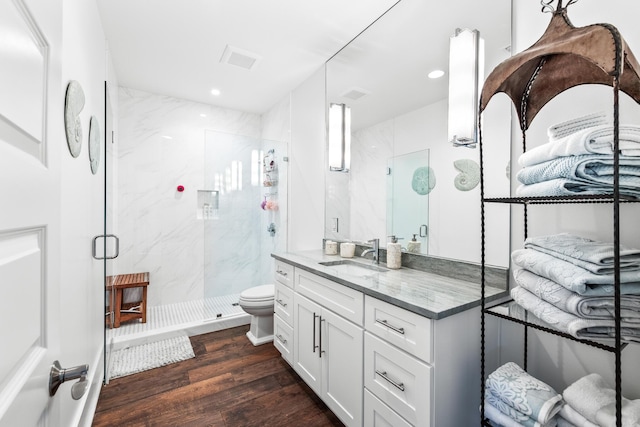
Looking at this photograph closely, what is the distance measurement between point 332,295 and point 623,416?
1.17m

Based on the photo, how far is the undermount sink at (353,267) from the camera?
1.92 m

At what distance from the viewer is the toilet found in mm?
2592

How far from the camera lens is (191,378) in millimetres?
2115

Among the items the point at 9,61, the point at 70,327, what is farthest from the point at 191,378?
the point at 9,61

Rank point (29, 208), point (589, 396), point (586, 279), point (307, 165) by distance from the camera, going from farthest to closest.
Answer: point (307, 165)
point (589, 396)
point (586, 279)
point (29, 208)

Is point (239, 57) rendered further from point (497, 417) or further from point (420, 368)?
point (497, 417)

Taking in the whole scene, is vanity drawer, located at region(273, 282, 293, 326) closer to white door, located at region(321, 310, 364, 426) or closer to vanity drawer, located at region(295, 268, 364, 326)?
vanity drawer, located at region(295, 268, 364, 326)

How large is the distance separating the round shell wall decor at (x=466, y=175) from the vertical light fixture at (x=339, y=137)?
96cm

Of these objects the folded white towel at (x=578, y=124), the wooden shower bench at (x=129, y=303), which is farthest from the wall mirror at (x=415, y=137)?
the wooden shower bench at (x=129, y=303)

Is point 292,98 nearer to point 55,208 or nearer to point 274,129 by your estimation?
point 274,129

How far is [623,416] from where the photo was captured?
84 centimetres

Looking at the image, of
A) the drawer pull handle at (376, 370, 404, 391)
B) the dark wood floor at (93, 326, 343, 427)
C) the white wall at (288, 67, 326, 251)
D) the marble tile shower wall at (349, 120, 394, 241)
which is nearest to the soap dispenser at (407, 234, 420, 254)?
the marble tile shower wall at (349, 120, 394, 241)

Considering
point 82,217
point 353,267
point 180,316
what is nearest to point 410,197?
point 353,267

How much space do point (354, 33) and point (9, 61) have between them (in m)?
2.24
